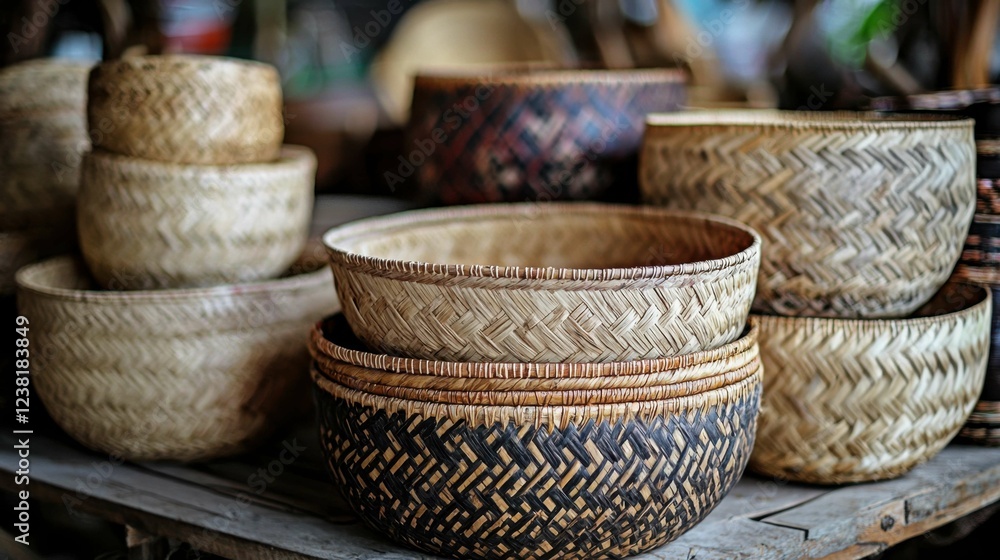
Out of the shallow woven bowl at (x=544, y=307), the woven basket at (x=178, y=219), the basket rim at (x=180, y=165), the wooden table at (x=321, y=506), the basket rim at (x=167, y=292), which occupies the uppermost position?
the shallow woven bowl at (x=544, y=307)

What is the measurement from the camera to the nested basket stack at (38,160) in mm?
1653

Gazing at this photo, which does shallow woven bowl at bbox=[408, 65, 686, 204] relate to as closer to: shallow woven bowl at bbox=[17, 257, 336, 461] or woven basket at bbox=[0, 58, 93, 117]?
shallow woven bowl at bbox=[17, 257, 336, 461]

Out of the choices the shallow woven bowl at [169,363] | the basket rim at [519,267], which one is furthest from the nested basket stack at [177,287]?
the basket rim at [519,267]

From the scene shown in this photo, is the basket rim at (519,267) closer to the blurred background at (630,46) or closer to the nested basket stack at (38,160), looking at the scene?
the blurred background at (630,46)

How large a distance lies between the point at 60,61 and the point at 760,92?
1534mm

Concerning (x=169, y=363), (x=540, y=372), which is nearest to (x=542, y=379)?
(x=540, y=372)

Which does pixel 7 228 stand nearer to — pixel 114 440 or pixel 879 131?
pixel 114 440

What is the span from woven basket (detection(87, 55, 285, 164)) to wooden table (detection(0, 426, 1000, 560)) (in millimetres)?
463

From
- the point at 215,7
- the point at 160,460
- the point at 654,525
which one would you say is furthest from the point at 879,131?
the point at 215,7

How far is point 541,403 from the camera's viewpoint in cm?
94

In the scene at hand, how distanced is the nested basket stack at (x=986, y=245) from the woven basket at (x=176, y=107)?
1.00m

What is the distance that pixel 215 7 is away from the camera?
4.29 m

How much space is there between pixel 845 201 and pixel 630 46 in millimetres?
1482

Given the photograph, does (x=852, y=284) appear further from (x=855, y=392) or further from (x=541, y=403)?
(x=541, y=403)
